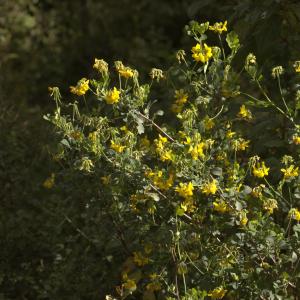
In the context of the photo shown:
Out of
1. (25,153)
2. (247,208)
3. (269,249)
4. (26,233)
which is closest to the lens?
(269,249)

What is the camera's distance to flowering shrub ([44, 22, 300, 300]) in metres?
2.39

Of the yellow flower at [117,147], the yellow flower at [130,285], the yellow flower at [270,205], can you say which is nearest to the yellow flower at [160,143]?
the yellow flower at [117,147]

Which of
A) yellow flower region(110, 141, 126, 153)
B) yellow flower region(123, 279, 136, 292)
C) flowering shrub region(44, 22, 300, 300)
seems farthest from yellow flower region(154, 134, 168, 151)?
yellow flower region(123, 279, 136, 292)

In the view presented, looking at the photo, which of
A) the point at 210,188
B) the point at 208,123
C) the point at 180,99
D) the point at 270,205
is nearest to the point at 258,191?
the point at 270,205

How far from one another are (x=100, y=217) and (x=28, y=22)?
3270mm

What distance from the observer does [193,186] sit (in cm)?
236

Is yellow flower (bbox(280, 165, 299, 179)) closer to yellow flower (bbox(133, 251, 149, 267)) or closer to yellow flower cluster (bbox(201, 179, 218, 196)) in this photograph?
yellow flower cluster (bbox(201, 179, 218, 196))

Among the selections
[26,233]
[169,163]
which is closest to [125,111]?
[169,163]

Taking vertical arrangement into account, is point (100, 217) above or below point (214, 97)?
below

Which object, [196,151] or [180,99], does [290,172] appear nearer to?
[196,151]

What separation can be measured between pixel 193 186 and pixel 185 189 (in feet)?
0.25

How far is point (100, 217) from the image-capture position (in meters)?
2.99

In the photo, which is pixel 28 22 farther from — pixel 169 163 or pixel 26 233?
pixel 169 163

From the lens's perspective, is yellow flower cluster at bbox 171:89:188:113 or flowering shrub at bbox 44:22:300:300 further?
yellow flower cluster at bbox 171:89:188:113
